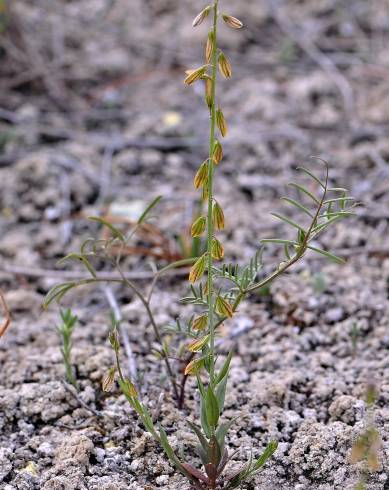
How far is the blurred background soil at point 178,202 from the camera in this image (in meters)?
1.99

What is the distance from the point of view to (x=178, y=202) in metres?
3.58

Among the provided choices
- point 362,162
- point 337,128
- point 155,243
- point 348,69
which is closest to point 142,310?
point 155,243

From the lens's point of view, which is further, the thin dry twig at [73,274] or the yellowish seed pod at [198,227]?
the thin dry twig at [73,274]

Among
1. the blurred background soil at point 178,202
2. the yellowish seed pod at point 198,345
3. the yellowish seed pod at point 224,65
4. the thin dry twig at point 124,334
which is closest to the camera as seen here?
the yellowish seed pod at point 224,65

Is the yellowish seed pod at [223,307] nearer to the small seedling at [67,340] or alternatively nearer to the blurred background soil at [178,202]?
the blurred background soil at [178,202]

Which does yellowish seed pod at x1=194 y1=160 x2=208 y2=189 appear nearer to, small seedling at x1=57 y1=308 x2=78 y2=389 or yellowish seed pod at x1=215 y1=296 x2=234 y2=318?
yellowish seed pod at x1=215 y1=296 x2=234 y2=318

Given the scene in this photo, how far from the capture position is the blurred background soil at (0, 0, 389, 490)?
1986 mm

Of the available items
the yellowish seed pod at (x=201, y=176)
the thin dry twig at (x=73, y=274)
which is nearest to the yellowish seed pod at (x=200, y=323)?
the yellowish seed pod at (x=201, y=176)

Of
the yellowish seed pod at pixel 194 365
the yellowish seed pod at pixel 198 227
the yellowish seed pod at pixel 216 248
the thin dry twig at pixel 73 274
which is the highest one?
the thin dry twig at pixel 73 274

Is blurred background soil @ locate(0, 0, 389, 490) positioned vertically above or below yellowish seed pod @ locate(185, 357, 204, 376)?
above

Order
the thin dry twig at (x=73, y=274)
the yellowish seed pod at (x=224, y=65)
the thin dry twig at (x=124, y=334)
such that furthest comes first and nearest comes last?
1. the thin dry twig at (x=73, y=274)
2. the thin dry twig at (x=124, y=334)
3. the yellowish seed pod at (x=224, y=65)

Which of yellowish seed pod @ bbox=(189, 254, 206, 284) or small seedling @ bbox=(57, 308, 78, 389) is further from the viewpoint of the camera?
small seedling @ bbox=(57, 308, 78, 389)

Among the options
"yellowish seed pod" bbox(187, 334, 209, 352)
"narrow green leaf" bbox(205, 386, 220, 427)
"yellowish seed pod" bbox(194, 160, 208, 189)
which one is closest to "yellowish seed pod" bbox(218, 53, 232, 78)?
"yellowish seed pod" bbox(194, 160, 208, 189)

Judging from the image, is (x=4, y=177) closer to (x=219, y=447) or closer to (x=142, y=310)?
(x=142, y=310)
